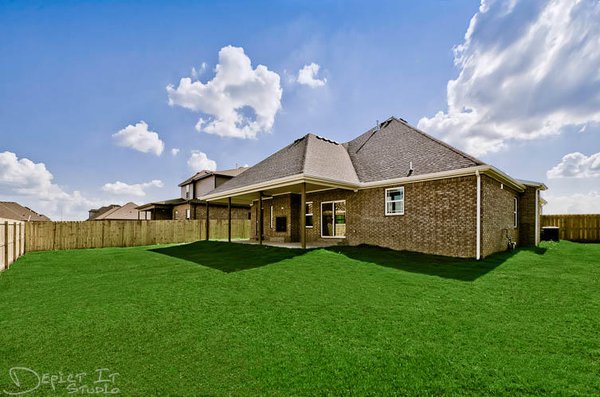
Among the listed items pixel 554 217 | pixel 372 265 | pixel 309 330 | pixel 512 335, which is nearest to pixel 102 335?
pixel 309 330

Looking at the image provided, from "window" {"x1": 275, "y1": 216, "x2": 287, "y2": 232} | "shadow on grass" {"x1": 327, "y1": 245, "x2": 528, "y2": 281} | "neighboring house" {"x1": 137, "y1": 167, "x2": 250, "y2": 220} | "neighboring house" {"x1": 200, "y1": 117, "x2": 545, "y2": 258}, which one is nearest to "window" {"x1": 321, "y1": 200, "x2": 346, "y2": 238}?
"neighboring house" {"x1": 200, "y1": 117, "x2": 545, "y2": 258}

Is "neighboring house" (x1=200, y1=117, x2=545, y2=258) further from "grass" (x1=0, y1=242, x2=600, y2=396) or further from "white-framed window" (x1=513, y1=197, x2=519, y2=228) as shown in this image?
"grass" (x1=0, y1=242, x2=600, y2=396)

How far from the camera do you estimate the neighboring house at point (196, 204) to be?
27.4 m

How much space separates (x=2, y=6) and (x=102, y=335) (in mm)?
10228

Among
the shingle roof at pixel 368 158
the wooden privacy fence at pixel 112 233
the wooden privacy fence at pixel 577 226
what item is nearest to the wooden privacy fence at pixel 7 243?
the wooden privacy fence at pixel 112 233

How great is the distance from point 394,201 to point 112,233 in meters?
17.3

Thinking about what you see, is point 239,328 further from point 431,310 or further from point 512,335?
point 512,335

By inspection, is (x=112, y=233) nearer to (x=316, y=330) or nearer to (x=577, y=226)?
(x=316, y=330)

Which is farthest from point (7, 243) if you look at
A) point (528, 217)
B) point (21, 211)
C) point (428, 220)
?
point (21, 211)

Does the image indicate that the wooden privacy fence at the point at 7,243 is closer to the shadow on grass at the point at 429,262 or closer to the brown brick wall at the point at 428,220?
the shadow on grass at the point at 429,262

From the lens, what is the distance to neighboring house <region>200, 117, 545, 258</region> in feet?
32.4

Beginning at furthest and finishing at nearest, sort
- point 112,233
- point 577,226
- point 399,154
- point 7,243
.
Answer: point 577,226 < point 112,233 < point 399,154 < point 7,243

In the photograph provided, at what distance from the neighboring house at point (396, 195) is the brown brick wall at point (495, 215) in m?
0.04

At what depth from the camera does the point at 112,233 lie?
17.9 meters
